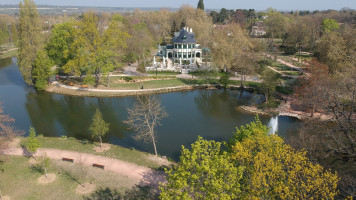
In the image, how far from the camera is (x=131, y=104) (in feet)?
134

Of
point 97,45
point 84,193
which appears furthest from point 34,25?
point 84,193

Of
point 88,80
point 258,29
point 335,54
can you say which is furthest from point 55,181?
point 258,29

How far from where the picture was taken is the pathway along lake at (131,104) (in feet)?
99.9

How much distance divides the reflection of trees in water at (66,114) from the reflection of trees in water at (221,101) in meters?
14.3

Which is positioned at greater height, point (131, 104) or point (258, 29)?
point (258, 29)

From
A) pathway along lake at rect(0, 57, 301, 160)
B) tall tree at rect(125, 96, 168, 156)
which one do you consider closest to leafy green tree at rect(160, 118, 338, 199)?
tall tree at rect(125, 96, 168, 156)

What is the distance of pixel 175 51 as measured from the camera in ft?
217

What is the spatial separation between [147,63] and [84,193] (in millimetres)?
46368

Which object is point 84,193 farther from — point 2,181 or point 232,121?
point 232,121

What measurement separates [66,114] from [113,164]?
18.4 metres

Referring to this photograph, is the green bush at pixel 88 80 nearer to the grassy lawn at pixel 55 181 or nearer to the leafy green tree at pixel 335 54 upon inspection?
the grassy lawn at pixel 55 181

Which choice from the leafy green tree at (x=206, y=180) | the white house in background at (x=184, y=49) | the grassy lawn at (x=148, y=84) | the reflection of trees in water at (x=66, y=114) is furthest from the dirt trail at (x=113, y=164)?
the white house in background at (x=184, y=49)

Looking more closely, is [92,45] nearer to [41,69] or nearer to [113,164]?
[41,69]

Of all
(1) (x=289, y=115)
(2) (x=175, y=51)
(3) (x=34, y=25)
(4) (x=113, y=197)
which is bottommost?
(4) (x=113, y=197)
